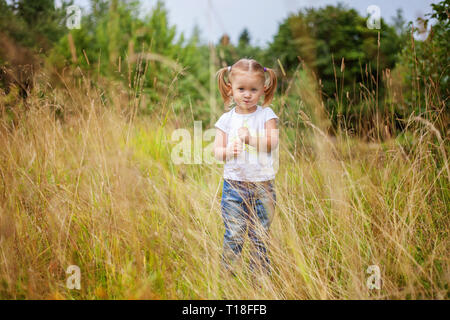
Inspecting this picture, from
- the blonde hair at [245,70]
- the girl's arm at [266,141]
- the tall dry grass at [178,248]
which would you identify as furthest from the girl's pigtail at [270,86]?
the tall dry grass at [178,248]

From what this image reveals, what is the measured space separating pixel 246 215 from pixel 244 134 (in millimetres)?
492

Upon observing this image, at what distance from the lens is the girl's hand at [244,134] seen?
63.3 inches

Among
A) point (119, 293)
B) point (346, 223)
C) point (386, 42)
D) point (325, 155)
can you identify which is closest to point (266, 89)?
point (325, 155)

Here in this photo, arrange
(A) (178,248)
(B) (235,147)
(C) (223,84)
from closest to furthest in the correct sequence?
1. (B) (235,147)
2. (A) (178,248)
3. (C) (223,84)

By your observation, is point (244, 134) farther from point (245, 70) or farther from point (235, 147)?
point (245, 70)

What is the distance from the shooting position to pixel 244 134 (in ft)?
5.37

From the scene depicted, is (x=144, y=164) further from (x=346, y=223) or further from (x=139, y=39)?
(x=139, y=39)

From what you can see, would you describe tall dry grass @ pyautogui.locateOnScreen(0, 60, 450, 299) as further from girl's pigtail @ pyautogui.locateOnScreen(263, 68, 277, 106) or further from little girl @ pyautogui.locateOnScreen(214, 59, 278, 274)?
girl's pigtail @ pyautogui.locateOnScreen(263, 68, 277, 106)

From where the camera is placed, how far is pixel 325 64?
8.12 m

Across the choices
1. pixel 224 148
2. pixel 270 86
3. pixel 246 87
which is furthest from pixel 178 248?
pixel 270 86

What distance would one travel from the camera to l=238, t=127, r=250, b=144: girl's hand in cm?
161

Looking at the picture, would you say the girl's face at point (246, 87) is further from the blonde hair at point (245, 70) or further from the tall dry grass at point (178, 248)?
the tall dry grass at point (178, 248)

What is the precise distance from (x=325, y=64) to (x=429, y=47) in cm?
571

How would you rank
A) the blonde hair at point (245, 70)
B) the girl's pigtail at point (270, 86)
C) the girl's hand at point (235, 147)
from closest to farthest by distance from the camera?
the girl's hand at point (235, 147)
the blonde hair at point (245, 70)
the girl's pigtail at point (270, 86)
